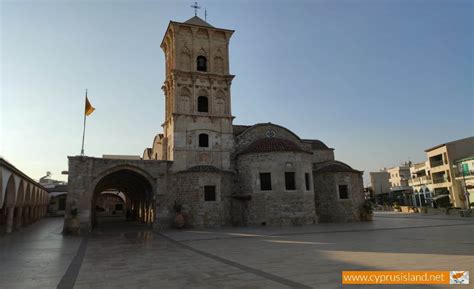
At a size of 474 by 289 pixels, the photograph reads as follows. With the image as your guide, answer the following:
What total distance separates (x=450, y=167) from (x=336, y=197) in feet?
89.4

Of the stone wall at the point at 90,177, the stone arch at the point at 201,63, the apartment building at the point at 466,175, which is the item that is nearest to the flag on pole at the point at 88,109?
the stone wall at the point at 90,177

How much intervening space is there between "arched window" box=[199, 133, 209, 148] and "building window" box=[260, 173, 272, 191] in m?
5.29

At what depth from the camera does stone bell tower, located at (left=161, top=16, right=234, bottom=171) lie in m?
25.1

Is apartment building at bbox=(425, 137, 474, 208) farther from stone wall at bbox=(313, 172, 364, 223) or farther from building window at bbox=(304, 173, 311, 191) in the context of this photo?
building window at bbox=(304, 173, 311, 191)

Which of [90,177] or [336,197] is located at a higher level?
[90,177]

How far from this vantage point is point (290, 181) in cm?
2397

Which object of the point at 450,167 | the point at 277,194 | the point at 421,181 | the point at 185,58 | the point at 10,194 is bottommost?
the point at 277,194

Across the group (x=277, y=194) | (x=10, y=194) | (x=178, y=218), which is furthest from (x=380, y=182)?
(x=10, y=194)

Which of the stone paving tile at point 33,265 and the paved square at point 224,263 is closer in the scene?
the paved square at point 224,263

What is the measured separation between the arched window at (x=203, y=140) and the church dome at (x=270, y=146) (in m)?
3.14

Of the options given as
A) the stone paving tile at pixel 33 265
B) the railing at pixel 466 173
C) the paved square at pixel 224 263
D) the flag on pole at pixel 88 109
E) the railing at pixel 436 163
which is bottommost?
the paved square at pixel 224 263

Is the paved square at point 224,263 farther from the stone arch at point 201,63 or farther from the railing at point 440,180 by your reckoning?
the railing at point 440,180

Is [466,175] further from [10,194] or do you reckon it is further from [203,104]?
[10,194]

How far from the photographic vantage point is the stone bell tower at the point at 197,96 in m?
25.1
